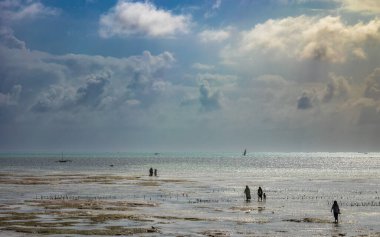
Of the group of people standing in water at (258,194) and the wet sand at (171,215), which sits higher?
the group of people standing in water at (258,194)

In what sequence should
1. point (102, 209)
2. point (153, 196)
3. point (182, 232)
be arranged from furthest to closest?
1. point (153, 196)
2. point (102, 209)
3. point (182, 232)

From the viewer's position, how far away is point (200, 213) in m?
53.8

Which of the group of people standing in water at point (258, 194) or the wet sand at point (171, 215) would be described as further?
the group of people standing in water at point (258, 194)

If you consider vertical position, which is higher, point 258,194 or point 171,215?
point 258,194

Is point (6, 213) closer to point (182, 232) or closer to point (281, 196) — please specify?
point (182, 232)

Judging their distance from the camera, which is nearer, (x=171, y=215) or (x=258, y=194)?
(x=171, y=215)

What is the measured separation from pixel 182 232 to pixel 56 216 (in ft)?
48.6

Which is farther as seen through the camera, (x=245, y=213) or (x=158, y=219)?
(x=245, y=213)

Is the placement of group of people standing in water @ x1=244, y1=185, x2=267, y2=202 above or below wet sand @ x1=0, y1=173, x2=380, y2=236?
above

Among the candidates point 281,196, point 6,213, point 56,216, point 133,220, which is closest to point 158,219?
point 133,220

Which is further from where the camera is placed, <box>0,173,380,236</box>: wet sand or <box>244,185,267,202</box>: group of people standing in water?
<box>244,185,267,202</box>: group of people standing in water

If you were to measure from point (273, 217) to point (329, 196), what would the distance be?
27.7 meters

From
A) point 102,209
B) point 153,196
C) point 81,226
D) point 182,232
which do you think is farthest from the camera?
point 153,196

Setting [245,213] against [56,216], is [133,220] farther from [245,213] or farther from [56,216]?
[245,213]
